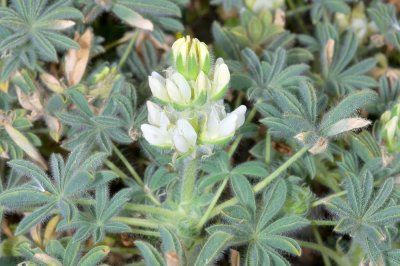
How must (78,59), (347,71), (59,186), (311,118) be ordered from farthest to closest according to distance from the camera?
(347,71) → (78,59) → (311,118) → (59,186)

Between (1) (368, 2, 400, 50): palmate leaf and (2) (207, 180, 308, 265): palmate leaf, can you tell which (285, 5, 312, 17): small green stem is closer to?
(1) (368, 2, 400, 50): palmate leaf

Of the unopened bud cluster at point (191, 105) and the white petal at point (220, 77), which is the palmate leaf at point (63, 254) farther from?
the white petal at point (220, 77)

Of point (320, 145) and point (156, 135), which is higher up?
point (156, 135)

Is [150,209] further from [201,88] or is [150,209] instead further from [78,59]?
[78,59]

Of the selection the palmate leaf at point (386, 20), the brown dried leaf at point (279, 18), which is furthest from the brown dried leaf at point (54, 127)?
the palmate leaf at point (386, 20)

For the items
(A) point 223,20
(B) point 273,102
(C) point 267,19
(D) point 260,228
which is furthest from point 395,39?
(D) point 260,228

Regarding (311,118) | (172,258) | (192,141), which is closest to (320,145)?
(311,118)

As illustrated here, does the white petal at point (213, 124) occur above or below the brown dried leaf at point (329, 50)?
above

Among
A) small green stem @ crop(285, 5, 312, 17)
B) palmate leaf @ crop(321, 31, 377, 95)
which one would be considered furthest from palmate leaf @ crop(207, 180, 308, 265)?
small green stem @ crop(285, 5, 312, 17)
